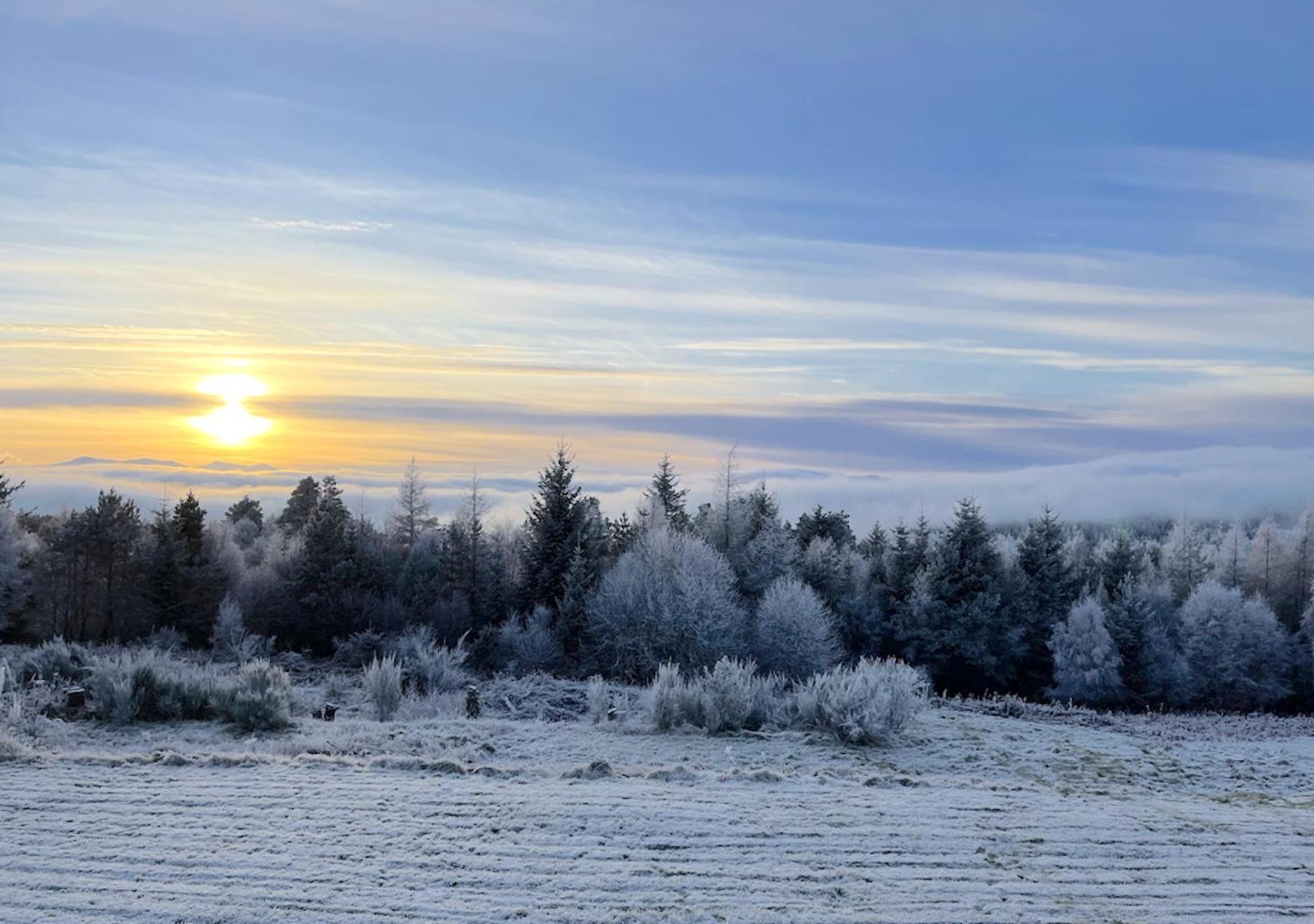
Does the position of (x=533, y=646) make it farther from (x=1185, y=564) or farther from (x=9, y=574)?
(x=1185, y=564)

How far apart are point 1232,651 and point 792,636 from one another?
1958 centimetres

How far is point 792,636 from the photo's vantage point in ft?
98.4

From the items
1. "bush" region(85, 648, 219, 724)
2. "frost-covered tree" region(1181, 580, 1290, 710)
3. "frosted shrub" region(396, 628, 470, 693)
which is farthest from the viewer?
"frost-covered tree" region(1181, 580, 1290, 710)

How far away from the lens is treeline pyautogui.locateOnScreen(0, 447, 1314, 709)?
33.6 metres

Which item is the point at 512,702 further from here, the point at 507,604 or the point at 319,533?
the point at 319,533

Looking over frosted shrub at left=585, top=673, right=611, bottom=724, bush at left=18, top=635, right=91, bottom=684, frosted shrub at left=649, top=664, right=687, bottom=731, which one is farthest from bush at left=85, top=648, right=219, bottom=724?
frosted shrub at left=649, top=664, right=687, bottom=731

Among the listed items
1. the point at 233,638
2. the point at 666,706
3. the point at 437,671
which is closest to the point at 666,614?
the point at 437,671

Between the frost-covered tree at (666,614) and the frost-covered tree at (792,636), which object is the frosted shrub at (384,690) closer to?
the frost-covered tree at (666,614)

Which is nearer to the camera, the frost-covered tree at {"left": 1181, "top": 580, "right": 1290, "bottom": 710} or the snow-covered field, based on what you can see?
the snow-covered field

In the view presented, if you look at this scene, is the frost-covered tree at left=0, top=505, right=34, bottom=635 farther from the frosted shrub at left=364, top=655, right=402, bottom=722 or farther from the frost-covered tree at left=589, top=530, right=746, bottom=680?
the frosted shrub at left=364, top=655, right=402, bottom=722

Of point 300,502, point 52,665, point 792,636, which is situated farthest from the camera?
point 300,502

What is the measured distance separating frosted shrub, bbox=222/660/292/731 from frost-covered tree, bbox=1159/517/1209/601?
3908 centimetres

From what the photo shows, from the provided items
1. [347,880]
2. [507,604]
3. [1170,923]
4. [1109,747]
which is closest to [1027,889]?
[1170,923]

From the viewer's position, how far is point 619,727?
18.3 meters
